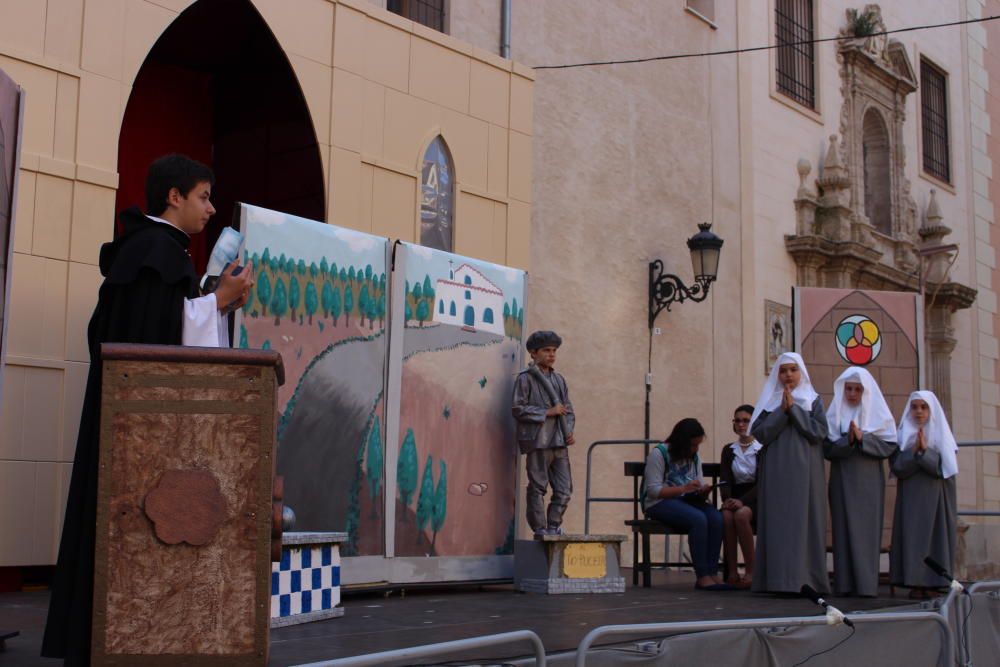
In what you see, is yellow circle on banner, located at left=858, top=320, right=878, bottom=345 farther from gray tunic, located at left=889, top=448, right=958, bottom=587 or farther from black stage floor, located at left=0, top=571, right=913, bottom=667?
black stage floor, located at left=0, top=571, right=913, bottom=667

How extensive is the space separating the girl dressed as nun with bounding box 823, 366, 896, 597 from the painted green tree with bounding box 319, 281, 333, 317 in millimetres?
3676

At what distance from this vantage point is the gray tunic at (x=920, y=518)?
29.6 ft

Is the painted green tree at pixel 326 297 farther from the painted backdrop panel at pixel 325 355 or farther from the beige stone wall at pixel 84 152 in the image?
the beige stone wall at pixel 84 152

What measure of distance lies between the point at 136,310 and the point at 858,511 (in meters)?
6.25

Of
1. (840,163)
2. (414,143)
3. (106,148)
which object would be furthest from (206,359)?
(840,163)

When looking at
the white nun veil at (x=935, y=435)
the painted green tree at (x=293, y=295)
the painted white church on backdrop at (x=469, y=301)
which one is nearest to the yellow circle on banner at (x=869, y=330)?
the white nun veil at (x=935, y=435)

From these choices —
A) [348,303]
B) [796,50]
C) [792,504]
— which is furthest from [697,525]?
[796,50]

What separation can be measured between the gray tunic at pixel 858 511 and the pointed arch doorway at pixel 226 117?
14.4ft

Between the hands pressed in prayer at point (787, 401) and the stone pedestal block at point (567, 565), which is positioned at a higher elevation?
the hands pressed in prayer at point (787, 401)

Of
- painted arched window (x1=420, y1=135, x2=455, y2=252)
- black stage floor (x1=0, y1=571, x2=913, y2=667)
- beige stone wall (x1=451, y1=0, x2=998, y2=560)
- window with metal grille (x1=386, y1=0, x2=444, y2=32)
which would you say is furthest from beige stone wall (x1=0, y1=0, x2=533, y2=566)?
beige stone wall (x1=451, y1=0, x2=998, y2=560)

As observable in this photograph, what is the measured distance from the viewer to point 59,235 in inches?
316

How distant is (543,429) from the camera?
8.84 m

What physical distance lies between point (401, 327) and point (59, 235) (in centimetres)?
225

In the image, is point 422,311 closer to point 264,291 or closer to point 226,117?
point 264,291
